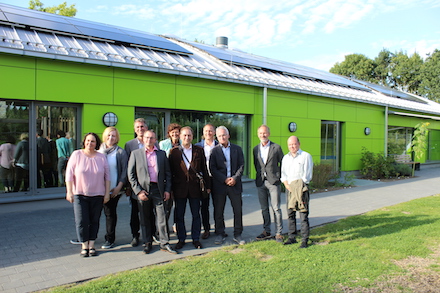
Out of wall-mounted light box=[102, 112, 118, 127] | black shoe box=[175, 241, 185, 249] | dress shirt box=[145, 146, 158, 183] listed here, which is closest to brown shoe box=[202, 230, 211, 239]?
black shoe box=[175, 241, 185, 249]

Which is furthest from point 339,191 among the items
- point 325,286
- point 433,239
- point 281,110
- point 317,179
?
point 325,286

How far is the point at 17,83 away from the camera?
7.38 meters

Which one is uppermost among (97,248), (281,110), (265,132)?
(281,110)

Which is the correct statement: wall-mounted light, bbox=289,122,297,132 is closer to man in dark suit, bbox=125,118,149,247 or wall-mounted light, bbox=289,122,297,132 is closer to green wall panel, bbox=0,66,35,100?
man in dark suit, bbox=125,118,149,247

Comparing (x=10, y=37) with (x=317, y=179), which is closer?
(x=10, y=37)

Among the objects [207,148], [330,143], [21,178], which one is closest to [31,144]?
[21,178]

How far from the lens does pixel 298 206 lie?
5414 millimetres

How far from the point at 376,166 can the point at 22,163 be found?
42.7 ft

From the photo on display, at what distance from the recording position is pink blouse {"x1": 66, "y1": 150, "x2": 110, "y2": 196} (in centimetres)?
478

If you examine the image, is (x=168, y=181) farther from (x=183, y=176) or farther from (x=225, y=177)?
(x=225, y=177)

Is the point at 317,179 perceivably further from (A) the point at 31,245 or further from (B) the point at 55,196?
(A) the point at 31,245

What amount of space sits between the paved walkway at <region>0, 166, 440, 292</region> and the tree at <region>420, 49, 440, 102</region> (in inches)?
1339

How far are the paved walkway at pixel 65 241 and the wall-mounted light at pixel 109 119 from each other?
→ 2044mm

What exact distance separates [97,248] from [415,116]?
62.5 ft
